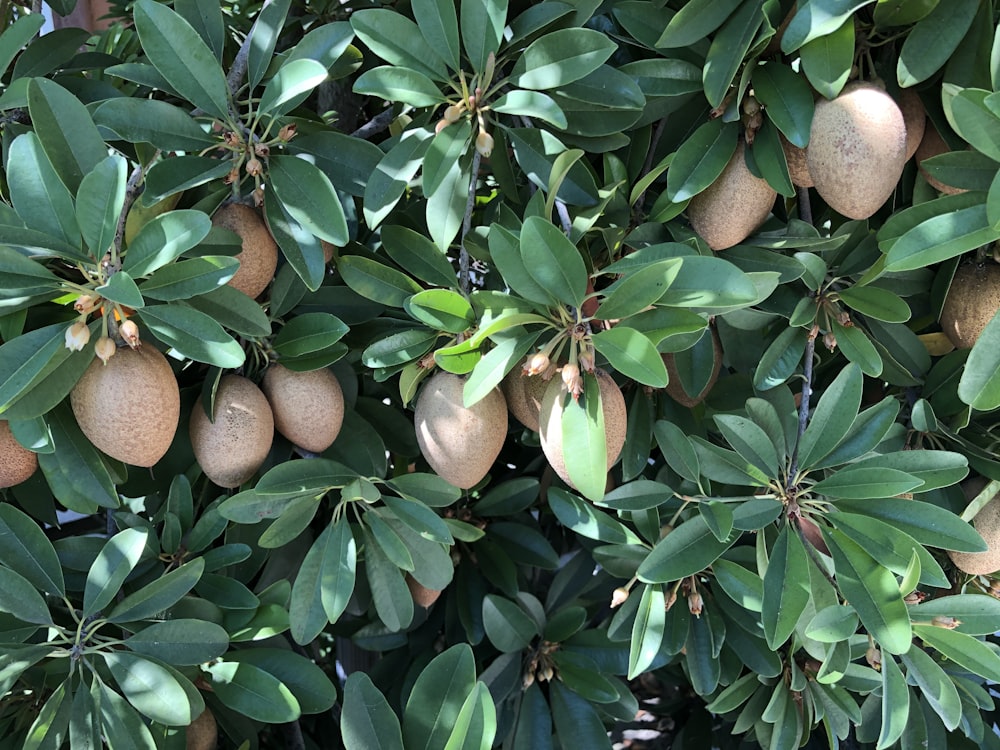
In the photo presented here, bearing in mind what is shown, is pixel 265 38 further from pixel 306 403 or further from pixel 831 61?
pixel 831 61

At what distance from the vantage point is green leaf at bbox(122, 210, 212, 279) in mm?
656

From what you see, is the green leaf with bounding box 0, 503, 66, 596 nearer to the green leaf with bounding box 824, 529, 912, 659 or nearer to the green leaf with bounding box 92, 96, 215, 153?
the green leaf with bounding box 92, 96, 215, 153

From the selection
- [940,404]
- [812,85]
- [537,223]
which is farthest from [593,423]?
[940,404]

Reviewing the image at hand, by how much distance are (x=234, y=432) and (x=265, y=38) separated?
418 mm

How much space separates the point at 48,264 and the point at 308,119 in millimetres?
311

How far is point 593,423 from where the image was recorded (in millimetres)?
666

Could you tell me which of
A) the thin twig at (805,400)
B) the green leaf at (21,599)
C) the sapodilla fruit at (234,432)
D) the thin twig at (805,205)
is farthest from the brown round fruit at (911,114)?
the green leaf at (21,599)

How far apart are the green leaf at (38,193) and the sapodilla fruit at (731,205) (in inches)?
24.4

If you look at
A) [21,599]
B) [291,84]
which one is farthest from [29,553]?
[291,84]

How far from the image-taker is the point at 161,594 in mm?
833

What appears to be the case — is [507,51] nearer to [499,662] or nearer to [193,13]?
[193,13]

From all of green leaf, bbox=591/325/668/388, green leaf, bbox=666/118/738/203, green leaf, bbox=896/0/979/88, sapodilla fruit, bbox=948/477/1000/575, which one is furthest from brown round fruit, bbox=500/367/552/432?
sapodilla fruit, bbox=948/477/1000/575

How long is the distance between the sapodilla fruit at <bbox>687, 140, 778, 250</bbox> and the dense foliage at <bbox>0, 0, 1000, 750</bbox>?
0.02m

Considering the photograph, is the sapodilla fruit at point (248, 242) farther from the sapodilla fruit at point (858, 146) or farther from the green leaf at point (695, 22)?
the sapodilla fruit at point (858, 146)
